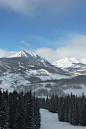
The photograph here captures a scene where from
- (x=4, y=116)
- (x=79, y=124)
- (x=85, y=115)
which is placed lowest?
(x=79, y=124)

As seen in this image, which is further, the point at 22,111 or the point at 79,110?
the point at 79,110

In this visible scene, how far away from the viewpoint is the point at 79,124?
93.6m

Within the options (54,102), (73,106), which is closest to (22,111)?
(73,106)

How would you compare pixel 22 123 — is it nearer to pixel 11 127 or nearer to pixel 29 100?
pixel 11 127

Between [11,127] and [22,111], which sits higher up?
[22,111]

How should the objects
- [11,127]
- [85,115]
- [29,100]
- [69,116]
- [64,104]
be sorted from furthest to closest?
[64,104] < [69,116] < [85,115] < [29,100] < [11,127]

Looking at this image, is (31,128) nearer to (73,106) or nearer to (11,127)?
(11,127)

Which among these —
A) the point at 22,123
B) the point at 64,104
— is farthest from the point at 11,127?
the point at 64,104

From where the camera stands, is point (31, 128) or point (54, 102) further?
point (54, 102)

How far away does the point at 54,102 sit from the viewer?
5807 inches

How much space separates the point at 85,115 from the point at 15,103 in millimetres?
51675

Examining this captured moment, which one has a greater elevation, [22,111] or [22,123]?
[22,111]

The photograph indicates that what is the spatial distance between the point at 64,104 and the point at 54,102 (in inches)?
1458

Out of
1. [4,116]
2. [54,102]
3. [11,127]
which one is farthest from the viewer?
[54,102]
